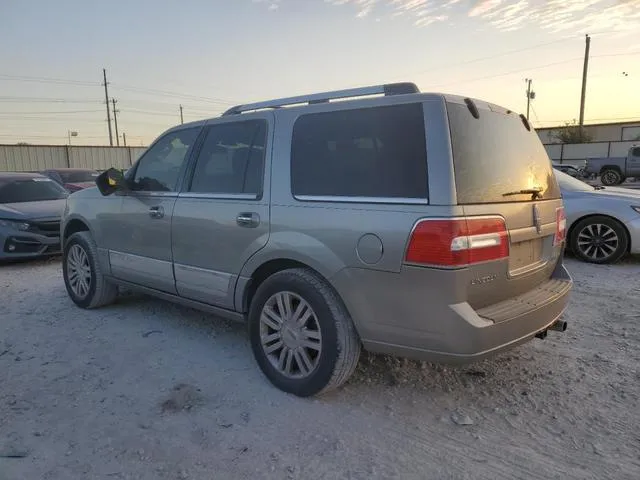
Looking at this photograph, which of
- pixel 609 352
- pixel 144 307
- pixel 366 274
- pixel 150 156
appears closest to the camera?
pixel 366 274

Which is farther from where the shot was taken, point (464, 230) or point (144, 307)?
point (144, 307)

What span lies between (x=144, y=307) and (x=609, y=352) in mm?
4331

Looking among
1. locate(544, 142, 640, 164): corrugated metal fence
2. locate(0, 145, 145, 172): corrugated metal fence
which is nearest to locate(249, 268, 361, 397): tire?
locate(0, 145, 145, 172): corrugated metal fence

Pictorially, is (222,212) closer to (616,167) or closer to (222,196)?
(222,196)

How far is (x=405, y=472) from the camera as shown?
2.49 metres

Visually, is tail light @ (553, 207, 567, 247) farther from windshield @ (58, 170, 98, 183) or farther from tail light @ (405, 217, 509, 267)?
windshield @ (58, 170, 98, 183)

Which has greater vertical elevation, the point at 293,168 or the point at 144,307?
the point at 293,168

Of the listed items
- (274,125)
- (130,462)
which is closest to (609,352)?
(274,125)

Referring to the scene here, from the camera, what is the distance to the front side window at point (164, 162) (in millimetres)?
4188

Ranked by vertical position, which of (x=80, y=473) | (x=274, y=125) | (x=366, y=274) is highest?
(x=274, y=125)

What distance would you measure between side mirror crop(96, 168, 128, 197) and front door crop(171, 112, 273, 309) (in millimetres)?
857

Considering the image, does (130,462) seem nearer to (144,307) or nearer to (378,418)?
(378,418)

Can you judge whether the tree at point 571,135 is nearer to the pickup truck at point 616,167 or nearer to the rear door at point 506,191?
the pickup truck at point 616,167

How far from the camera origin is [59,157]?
34.2m
